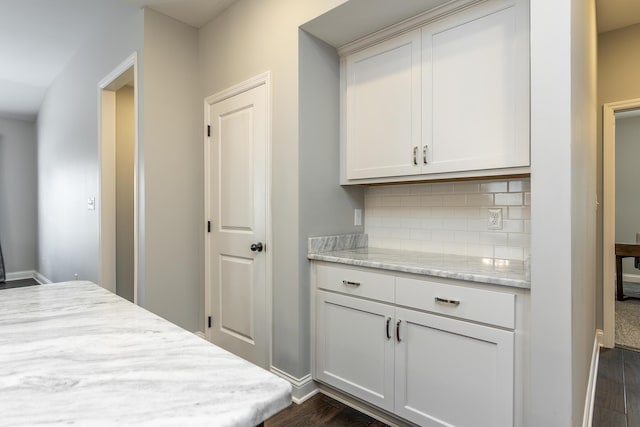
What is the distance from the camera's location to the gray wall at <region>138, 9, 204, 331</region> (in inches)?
101

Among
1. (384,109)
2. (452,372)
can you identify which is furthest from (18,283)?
(452,372)

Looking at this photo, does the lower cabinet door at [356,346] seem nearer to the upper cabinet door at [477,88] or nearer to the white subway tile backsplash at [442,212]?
the white subway tile backsplash at [442,212]

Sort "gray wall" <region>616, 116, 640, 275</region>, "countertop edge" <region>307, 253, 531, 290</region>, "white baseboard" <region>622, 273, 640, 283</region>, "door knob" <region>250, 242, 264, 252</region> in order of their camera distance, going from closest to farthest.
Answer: "countertop edge" <region>307, 253, 531, 290</region>
"door knob" <region>250, 242, 264, 252</region>
"gray wall" <region>616, 116, 640, 275</region>
"white baseboard" <region>622, 273, 640, 283</region>

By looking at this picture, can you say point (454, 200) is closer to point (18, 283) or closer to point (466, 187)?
point (466, 187)

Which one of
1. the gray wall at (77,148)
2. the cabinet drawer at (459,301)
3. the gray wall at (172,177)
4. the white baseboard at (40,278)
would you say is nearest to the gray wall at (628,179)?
the cabinet drawer at (459,301)

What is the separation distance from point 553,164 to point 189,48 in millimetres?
2637

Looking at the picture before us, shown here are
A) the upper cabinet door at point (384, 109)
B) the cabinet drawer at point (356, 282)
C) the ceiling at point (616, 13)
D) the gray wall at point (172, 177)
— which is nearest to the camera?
the cabinet drawer at point (356, 282)

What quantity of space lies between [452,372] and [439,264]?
482 millimetres

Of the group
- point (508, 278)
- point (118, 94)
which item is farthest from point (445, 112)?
point (118, 94)

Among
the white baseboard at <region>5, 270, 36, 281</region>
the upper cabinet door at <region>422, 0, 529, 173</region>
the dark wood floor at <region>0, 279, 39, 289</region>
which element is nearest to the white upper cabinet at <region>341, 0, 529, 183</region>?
the upper cabinet door at <region>422, 0, 529, 173</region>

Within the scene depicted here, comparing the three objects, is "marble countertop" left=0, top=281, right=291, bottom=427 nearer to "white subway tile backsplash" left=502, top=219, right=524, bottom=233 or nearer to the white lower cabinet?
the white lower cabinet

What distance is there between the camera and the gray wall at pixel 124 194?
342cm

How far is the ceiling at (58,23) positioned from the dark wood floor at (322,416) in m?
2.16

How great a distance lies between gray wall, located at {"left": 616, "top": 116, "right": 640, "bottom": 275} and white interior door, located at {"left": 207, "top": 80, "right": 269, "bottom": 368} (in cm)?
605
